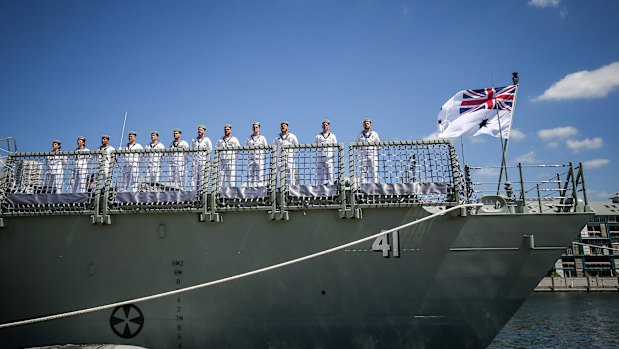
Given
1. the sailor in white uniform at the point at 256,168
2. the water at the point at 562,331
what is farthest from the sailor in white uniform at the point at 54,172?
the water at the point at 562,331

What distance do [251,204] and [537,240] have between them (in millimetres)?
4727

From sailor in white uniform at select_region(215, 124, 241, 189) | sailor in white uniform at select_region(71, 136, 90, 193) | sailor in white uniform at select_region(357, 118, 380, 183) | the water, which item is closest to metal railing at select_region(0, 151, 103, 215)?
sailor in white uniform at select_region(71, 136, 90, 193)

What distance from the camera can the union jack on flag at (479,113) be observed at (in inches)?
332

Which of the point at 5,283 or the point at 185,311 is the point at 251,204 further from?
the point at 5,283

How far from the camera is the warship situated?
6.73 m

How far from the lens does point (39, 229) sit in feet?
24.3

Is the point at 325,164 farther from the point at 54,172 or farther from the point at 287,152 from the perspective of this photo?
the point at 54,172

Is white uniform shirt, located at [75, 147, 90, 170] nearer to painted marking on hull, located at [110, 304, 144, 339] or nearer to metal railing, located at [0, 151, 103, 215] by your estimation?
metal railing, located at [0, 151, 103, 215]

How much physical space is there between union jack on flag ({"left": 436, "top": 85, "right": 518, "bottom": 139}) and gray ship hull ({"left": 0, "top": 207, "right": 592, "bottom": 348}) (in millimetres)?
2485

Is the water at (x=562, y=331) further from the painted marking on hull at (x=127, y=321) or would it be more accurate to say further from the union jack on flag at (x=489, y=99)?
the painted marking on hull at (x=127, y=321)

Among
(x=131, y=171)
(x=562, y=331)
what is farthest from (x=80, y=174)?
(x=562, y=331)

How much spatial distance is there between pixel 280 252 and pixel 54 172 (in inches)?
180

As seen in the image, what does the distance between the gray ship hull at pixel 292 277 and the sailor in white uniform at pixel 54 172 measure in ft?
2.01

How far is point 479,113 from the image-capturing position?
28.2 ft
